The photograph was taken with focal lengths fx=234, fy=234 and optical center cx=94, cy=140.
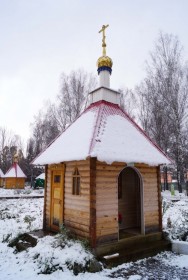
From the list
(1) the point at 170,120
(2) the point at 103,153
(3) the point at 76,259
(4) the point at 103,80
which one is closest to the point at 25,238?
(3) the point at 76,259

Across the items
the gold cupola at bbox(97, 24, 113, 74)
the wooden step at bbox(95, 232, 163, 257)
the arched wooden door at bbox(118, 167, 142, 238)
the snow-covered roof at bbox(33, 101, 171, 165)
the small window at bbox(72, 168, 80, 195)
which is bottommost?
the wooden step at bbox(95, 232, 163, 257)

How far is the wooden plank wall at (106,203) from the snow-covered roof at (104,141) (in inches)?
23.7

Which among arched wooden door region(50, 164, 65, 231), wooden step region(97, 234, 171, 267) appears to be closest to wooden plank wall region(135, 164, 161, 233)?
wooden step region(97, 234, 171, 267)

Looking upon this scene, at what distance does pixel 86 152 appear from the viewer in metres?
6.89

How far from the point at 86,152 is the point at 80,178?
127 centimetres

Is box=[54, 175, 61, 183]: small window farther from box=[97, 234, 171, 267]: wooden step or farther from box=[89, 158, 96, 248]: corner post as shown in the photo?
box=[97, 234, 171, 267]: wooden step

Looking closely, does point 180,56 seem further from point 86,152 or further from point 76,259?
point 76,259

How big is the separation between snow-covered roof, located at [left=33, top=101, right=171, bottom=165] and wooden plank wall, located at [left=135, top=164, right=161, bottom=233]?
631mm

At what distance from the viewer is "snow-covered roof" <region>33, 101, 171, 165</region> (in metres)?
7.20

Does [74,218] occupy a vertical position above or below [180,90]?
below

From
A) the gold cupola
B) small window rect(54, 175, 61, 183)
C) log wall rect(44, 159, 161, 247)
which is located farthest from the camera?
the gold cupola

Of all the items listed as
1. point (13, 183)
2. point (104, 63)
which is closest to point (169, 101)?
point (104, 63)

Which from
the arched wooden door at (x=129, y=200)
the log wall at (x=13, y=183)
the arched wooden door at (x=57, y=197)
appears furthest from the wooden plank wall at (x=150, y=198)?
the log wall at (x=13, y=183)

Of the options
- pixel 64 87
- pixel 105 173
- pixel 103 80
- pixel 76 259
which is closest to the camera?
pixel 76 259
